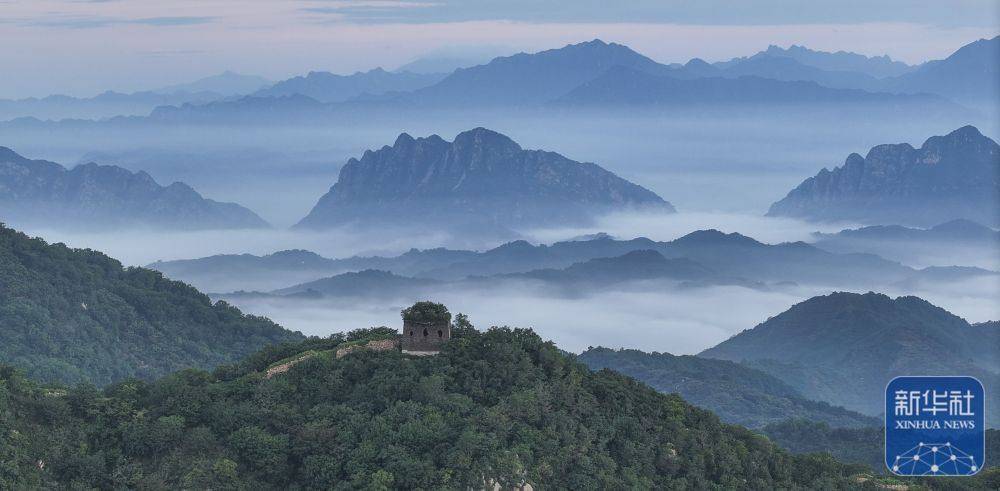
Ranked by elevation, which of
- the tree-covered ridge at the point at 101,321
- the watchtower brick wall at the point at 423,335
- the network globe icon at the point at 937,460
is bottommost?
the network globe icon at the point at 937,460

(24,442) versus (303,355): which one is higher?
Answer: (303,355)

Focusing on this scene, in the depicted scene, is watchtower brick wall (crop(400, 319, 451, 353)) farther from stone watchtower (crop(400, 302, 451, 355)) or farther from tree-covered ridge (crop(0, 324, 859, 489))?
tree-covered ridge (crop(0, 324, 859, 489))

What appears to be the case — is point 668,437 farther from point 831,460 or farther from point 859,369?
point 859,369

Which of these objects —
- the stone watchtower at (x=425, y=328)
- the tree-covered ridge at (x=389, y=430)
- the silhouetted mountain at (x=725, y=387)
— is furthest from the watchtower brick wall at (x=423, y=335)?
the silhouetted mountain at (x=725, y=387)

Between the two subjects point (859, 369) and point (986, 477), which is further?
point (859, 369)

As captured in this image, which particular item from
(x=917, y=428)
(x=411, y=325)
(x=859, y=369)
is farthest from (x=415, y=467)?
(x=859, y=369)

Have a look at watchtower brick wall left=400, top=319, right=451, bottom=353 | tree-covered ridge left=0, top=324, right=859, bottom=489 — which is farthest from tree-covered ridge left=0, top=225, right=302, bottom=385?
watchtower brick wall left=400, top=319, right=451, bottom=353

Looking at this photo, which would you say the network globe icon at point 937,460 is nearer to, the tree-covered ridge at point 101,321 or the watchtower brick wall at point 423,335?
the watchtower brick wall at point 423,335

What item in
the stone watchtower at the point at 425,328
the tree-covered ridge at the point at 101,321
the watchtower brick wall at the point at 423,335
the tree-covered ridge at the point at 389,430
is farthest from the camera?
Answer: the tree-covered ridge at the point at 101,321
